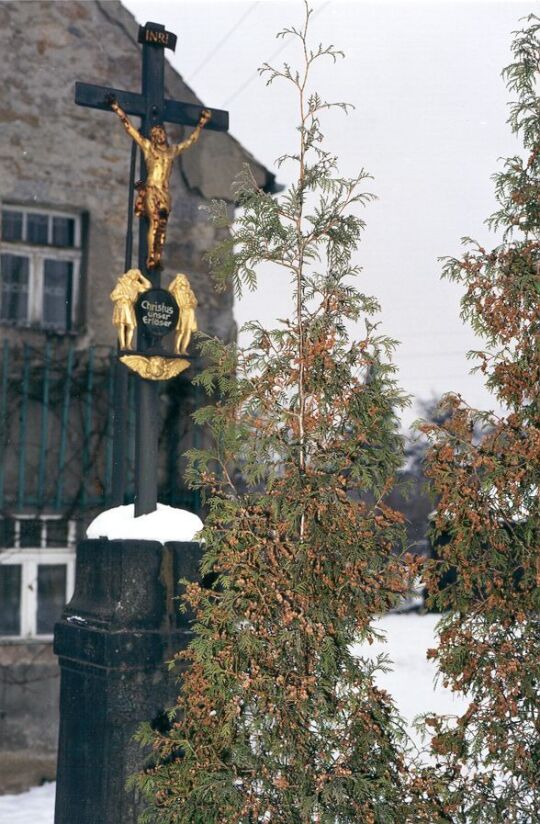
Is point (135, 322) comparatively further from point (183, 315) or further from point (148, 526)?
point (148, 526)

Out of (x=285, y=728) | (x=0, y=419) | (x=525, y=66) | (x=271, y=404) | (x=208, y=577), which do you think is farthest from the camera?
(x=0, y=419)

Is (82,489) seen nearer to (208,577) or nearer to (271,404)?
(208,577)

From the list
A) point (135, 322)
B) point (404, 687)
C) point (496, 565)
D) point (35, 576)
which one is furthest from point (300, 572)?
point (404, 687)

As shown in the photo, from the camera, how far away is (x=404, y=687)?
1625cm

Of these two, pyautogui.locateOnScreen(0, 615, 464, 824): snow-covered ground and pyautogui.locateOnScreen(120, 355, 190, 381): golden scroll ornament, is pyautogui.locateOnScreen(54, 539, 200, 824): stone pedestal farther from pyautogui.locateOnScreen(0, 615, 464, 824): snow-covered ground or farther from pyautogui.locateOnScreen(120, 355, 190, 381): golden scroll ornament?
pyautogui.locateOnScreen(0, 615, 464, 824): snow-covered ground

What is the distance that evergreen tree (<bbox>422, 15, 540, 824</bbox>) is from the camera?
21.1ft

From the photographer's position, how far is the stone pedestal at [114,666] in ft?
23.9

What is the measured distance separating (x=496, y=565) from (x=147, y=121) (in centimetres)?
399

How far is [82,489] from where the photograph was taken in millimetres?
11570

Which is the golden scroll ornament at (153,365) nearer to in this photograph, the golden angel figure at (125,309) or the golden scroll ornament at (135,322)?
the golden scroll ornament at (135,322)

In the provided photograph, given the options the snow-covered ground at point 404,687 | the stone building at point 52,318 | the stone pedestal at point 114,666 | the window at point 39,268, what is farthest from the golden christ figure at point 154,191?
the window at point 39,268

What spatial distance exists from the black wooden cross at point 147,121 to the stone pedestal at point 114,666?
489 mm

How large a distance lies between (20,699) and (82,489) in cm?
213

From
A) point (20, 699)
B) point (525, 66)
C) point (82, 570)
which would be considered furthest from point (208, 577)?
point (20, 699)
